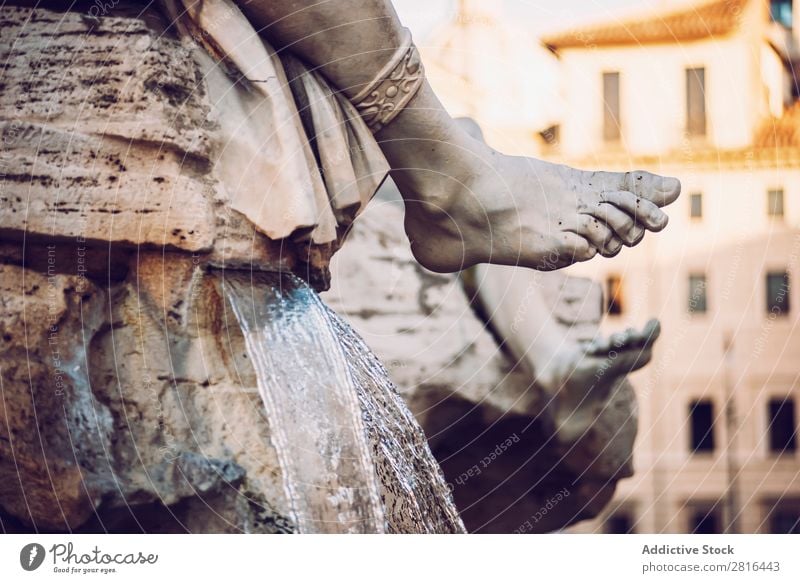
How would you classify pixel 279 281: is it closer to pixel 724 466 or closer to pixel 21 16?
pixel 21 16

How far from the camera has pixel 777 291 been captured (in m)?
17.6

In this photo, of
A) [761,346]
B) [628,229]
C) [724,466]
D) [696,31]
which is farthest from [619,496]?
[628,229]

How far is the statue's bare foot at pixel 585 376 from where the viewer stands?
5.50 meters

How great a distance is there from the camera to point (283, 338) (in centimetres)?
244

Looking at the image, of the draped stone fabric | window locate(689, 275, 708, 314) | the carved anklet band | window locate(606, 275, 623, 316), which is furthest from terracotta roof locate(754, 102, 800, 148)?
the draped stone fabric

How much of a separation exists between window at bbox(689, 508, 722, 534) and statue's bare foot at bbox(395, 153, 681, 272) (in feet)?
48.0

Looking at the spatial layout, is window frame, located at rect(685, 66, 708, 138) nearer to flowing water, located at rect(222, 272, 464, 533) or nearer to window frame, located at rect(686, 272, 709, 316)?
window frame, located at rect(686, 272, 709, 316)

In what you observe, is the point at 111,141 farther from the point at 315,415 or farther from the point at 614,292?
the point at 614,292

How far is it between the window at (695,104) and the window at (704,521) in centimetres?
369

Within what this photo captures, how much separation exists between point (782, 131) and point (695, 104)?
1.23m

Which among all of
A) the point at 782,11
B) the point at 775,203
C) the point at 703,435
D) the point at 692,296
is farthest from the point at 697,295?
the point at 782,11

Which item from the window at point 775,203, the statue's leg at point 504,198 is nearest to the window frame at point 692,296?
the window at point 775,203

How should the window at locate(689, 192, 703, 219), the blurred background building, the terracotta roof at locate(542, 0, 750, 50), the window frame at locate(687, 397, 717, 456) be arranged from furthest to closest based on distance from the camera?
1. the window frame at locate(687, 397, 717, 456)
2. the window at locate(689, 192, 703, 219)
3. the blurred background building
4. the terracotta roof at locate(542, 0, 750, 50)

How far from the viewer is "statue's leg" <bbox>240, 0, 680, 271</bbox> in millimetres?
2760
